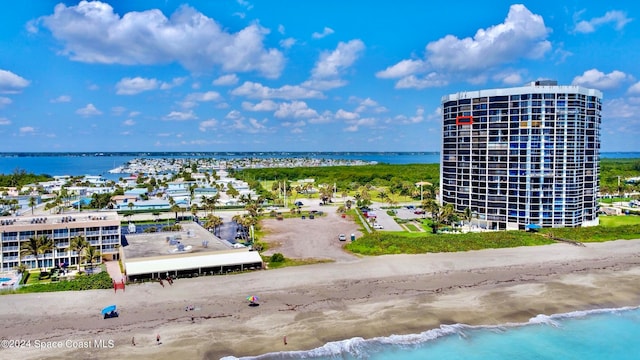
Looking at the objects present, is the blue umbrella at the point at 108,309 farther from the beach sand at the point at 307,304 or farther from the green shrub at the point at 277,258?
the green shrub at the point at 277,258

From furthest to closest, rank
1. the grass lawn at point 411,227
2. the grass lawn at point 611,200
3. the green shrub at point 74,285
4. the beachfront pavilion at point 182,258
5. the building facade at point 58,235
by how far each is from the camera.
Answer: the grass lawn at point 611,200 < the grass lawn at point 411,227 < the building facade at point 58,235 < the beachfront pavilion at point 182,258 < the green shrub at point 74,285

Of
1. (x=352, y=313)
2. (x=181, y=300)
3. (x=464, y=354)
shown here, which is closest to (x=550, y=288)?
(x=464, y=354)

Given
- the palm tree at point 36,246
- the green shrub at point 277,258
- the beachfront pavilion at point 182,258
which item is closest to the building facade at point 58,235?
the palm tree at point 36,246

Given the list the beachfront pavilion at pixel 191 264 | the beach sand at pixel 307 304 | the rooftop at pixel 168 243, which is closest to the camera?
the beach sand at pixel 307 304

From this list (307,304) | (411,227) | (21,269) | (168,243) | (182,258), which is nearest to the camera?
(307,304)

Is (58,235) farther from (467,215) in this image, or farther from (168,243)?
(467,215)

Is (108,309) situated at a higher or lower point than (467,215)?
lower

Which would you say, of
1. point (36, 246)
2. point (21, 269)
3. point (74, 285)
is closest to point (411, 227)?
point (74, 285)
